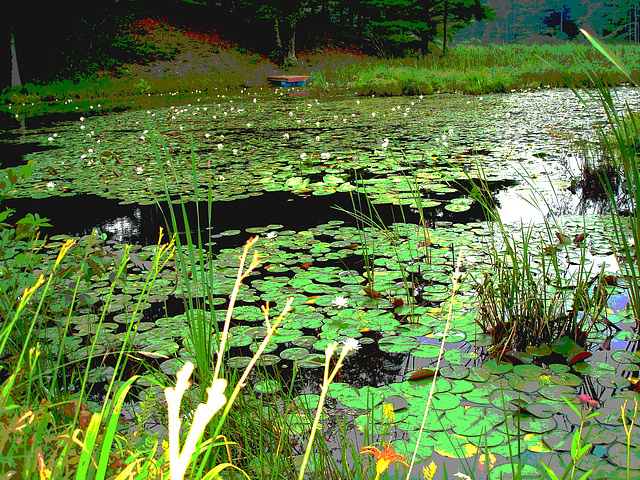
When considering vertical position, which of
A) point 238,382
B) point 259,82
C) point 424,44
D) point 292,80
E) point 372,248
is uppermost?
point 424,44

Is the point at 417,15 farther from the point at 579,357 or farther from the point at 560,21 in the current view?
the point at 560,21

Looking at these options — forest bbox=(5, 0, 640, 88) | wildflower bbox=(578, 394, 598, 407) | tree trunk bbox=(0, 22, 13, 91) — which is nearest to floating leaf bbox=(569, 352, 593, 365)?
wildflower bbox=(578, 394, 598, 407)

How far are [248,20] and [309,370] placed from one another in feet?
70.9

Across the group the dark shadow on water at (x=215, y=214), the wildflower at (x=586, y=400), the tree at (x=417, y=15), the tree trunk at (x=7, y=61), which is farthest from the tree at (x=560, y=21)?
the wildflower at (x=586, y=400)

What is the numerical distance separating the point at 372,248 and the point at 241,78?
16462 millimetres

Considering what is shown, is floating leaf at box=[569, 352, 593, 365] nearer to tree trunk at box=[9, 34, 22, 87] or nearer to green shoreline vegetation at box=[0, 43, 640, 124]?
green shoreline vegetation at box=[0, 43, 640, 124]

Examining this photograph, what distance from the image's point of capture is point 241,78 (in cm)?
1798

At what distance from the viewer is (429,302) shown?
2.36m

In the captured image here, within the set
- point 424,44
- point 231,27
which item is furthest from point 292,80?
point 424,44

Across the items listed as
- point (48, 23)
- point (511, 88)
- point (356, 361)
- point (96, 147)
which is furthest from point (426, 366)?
point (48, 23)

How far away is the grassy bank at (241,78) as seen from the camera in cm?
1241

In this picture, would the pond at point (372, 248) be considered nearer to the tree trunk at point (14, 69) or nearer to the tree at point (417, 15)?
the tree trunk at point (14, 69)

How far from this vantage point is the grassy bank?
40.7 ft

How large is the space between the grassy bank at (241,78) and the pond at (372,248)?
14.0ft
